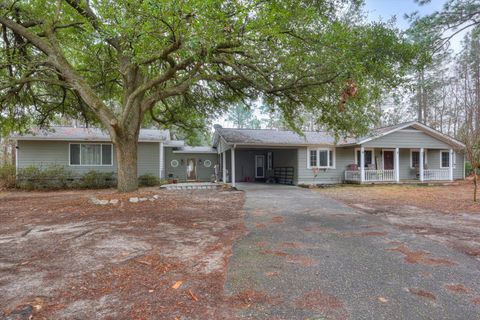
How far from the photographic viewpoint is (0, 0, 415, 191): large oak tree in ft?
17.2

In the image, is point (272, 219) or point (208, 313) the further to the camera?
point (272, 219)

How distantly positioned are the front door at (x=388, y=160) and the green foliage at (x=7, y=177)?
21671 millimetres

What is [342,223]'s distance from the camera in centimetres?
605

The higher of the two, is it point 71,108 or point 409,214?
point 71,108

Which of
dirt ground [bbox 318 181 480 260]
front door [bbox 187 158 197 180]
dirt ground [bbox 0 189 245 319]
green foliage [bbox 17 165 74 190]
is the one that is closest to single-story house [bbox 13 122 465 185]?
front door [bbox 187 158 197 180]

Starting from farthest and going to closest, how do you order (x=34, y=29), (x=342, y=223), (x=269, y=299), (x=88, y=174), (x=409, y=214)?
(x=88, y=174) → (x=34, y=29) → (x=409, y=214) → (x=342, y=223) → (x=269, y=299)

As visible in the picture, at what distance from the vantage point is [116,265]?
11.5 ft

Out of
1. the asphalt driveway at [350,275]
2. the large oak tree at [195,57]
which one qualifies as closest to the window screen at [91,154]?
the large oak tree at [195,57]

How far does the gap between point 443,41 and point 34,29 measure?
12912 millimetres

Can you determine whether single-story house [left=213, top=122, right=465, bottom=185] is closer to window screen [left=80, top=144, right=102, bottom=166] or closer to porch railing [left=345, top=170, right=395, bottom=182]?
porch railing [left=345, top=170, right=395, bottom=182]

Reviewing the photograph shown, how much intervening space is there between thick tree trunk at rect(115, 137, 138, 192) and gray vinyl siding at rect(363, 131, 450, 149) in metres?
12.7

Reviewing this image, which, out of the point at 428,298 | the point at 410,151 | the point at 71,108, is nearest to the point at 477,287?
the point at 428,298

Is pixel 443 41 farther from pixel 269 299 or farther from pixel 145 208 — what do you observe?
pixel 145 208

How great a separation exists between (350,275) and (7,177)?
55.5 ft
